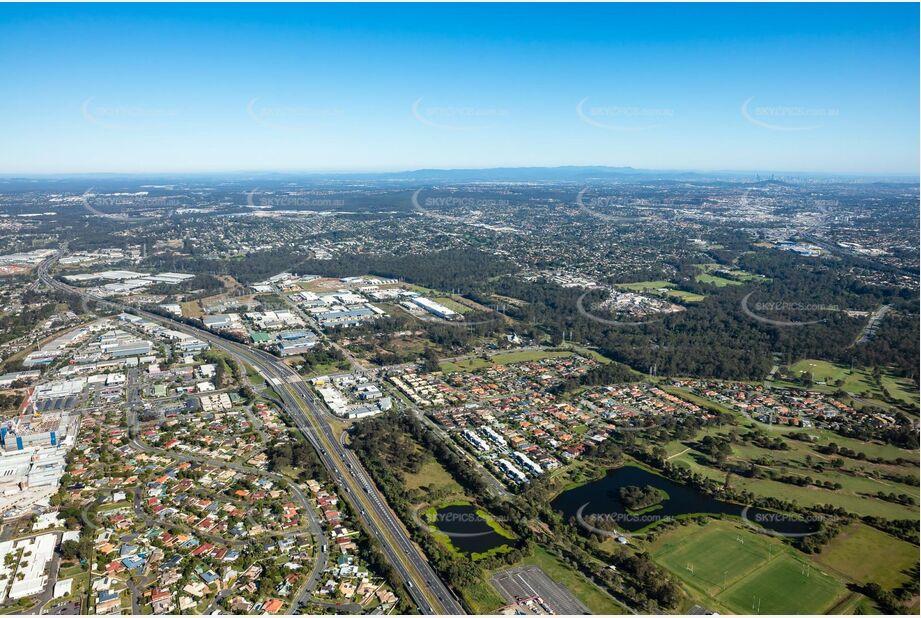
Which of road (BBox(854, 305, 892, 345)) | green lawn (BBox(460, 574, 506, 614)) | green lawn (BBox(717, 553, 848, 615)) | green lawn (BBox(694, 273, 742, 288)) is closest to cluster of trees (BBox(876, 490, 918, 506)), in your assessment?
green lawn (BBox(717, 553, 848, 615))

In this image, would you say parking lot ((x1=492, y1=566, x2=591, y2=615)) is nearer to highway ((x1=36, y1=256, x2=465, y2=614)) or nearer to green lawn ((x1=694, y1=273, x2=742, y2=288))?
highway ((x1=36, y1=256, x2=465, y2=614))

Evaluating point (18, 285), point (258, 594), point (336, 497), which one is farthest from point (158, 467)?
point (18, 285)

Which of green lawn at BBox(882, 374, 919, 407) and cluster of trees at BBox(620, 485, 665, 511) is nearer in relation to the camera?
cluster of trees at BBox(620, 485, 665, 511)

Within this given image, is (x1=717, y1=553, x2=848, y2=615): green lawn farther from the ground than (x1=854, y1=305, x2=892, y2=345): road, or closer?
closer

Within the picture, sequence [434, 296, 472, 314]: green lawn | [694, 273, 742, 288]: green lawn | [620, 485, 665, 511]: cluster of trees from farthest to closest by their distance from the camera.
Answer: [694, 273, 742, 288]: green lawn → [434, 296, 472, 314]: green lawn → [620, 485, 665, 511]: cluster of trees

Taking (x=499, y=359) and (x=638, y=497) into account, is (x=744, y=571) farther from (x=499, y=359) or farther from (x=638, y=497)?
(x=499, y=359)

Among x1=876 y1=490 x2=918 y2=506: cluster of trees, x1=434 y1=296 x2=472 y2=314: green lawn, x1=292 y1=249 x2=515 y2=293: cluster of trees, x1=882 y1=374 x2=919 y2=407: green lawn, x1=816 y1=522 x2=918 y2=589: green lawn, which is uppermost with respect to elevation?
x1=292 y1=249 x2=515 y2=293: cluster of trees

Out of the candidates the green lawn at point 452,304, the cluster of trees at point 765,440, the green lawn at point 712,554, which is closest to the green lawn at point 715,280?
the green lawn at point 452,304

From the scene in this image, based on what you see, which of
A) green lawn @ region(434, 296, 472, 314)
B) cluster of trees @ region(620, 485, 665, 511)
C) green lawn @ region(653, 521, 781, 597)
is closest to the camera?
green lawn @ region(653, 521, 781, 597)
